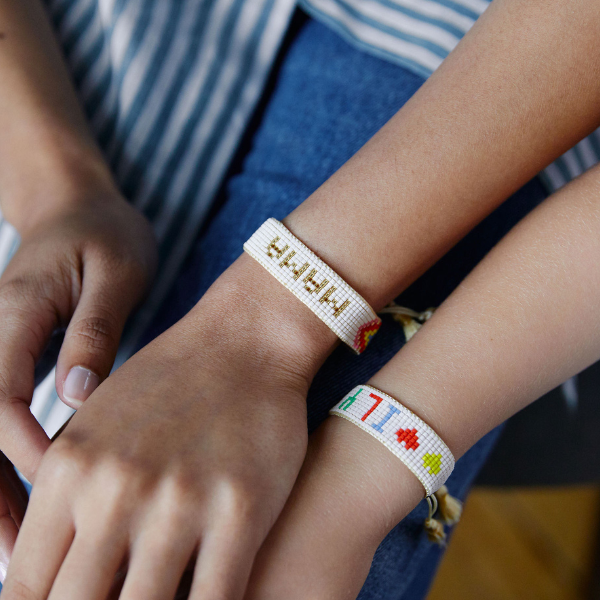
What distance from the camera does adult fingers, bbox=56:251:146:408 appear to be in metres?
0.54

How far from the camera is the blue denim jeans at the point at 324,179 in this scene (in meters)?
→ 0.66

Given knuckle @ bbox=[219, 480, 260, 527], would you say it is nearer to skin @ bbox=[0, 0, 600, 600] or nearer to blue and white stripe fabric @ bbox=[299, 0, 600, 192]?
skin @ bbox=[0, 0, 600, 600]

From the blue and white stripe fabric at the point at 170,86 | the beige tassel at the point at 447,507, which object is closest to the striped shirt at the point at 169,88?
the blue and white stripe fabric at the point at 170,86

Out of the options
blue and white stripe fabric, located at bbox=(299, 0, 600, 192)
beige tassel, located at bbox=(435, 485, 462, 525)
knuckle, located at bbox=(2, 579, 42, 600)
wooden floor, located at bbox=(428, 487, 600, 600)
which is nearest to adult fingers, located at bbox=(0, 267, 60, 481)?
knuckle, located at bbox=(2, 579, 42, 600)

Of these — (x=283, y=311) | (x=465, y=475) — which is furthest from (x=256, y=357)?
(x=465, y=475)

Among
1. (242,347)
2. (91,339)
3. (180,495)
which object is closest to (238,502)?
(180,495)

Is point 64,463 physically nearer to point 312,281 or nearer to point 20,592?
point 20,592

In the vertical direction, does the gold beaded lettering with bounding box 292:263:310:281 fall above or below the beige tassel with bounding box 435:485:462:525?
above

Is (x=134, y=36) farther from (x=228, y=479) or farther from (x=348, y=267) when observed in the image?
(x=228, y=479)

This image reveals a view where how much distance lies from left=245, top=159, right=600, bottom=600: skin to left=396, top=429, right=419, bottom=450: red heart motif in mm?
18

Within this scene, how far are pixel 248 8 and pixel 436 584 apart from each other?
1.51 meters

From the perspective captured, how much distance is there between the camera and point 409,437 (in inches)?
18.8

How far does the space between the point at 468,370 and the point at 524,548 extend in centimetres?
133

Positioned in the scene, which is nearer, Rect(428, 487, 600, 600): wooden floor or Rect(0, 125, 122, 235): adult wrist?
Rect(0, 125, 122, 235): adult wrist
